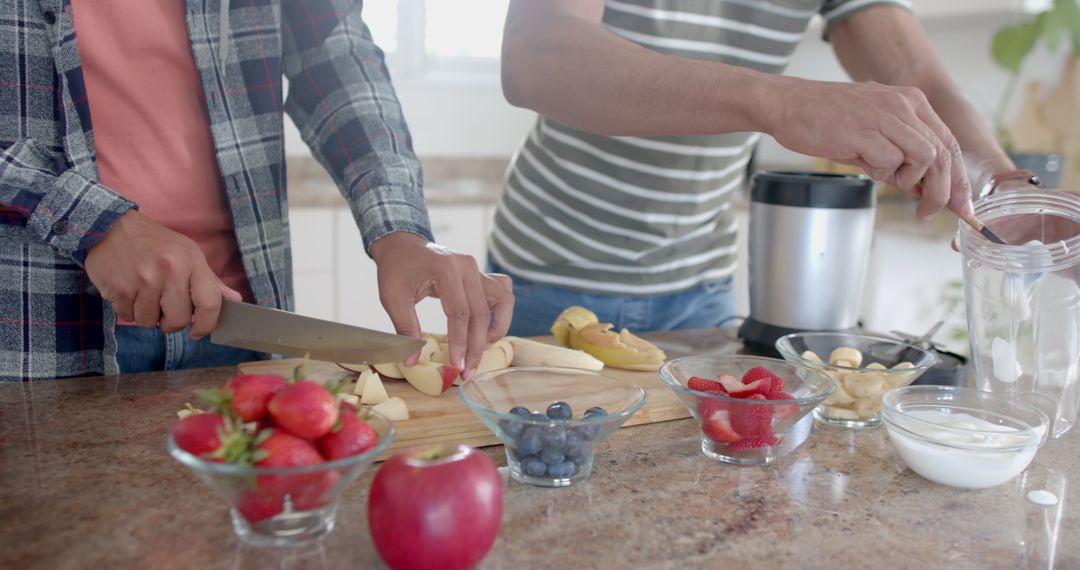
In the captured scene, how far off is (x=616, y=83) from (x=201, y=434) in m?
0.67

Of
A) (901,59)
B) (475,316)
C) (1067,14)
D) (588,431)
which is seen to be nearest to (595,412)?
(588,431)

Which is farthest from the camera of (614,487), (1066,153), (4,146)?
(1066,153)

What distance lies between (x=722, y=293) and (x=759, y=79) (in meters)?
0.68

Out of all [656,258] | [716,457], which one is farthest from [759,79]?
[656,258]

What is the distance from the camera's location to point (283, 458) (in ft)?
2.15

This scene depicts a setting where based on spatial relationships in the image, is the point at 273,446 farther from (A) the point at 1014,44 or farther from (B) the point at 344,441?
(A) the point at 1014,44

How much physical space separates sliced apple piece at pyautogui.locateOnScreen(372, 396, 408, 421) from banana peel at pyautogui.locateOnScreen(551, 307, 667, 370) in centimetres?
34

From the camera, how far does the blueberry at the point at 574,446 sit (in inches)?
32.8

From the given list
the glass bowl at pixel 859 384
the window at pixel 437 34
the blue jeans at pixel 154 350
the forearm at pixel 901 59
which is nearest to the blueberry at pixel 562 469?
the glass bowl at pixel 859 384

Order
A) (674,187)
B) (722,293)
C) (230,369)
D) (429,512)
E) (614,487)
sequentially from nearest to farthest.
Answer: (429,512) → (614,487) → (230,369) → (674,187) → (722,293)

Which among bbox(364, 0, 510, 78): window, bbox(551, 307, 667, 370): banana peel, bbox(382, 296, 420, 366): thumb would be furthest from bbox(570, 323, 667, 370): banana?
bbox(364, 0, 510, 78): window

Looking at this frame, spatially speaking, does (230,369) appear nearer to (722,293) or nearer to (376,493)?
(376,493)

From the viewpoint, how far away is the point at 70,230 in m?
1.02

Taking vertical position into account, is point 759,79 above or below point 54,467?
above
